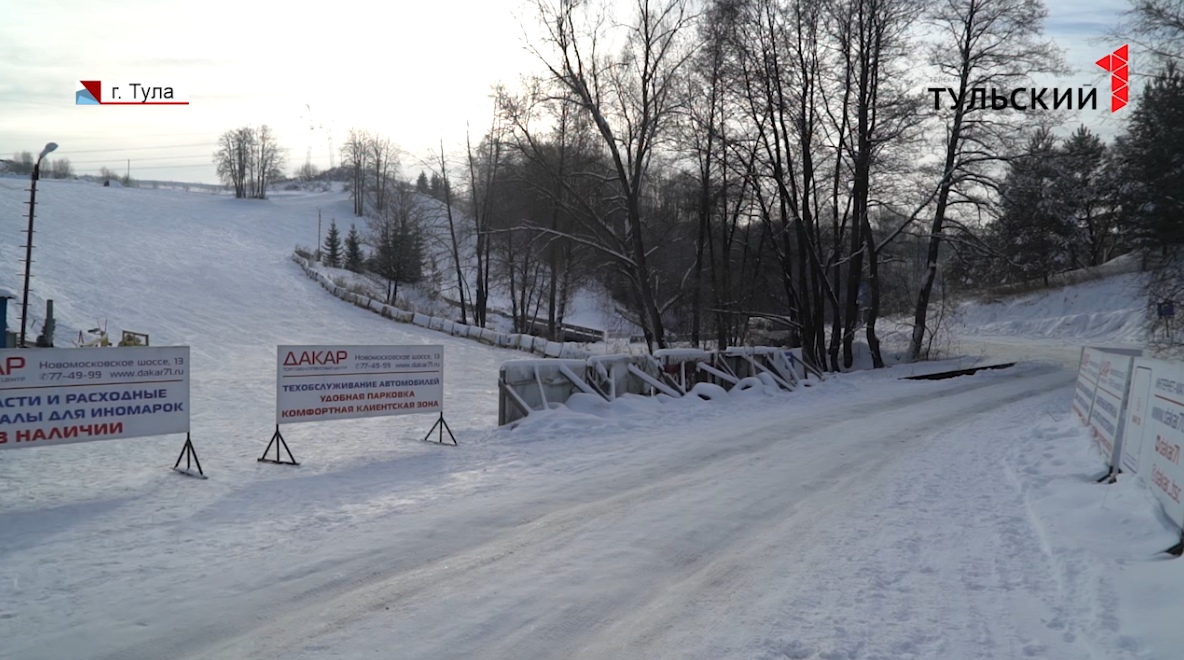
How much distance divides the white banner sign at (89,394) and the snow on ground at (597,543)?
755 mm

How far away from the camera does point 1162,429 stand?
24.9 ft

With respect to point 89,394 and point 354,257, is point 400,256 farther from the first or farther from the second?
point 89,394

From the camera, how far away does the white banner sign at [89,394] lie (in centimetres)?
934

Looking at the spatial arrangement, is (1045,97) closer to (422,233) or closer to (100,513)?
(100,513)

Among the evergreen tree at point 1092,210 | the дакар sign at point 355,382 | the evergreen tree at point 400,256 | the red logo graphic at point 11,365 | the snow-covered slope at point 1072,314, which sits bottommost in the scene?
the дакар sign at point 355,382

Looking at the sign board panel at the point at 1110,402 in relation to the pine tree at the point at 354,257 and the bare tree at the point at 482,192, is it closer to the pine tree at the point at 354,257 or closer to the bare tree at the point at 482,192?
the bare tree at the point at 482,192

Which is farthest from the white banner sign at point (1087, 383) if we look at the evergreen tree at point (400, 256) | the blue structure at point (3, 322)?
the evergreen tree at point (400, 256)

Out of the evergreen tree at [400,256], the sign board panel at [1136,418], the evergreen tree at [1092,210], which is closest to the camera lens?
the sign board panel at [1136,418]

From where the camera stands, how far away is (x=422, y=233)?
68438 mm

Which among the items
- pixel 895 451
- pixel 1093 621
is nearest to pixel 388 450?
pixel 895 451

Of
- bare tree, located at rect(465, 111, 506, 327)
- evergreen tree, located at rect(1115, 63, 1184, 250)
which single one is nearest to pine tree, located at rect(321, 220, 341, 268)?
bare tree, located at rect(465, 111, 506, 327)

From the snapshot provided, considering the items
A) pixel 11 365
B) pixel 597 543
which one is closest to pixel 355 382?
pixel 11 365

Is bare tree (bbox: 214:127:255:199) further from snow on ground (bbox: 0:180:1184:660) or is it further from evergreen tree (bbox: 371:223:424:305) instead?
snow on ground (bbox: 0:180:1184:660)

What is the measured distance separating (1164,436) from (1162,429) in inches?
6.0
